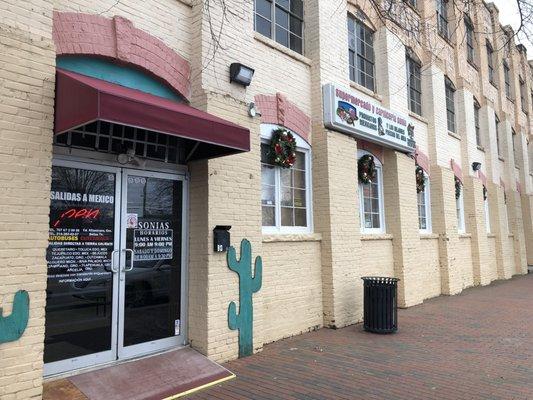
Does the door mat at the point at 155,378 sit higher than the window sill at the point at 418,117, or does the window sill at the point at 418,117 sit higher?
the window sill at the point at 418,117

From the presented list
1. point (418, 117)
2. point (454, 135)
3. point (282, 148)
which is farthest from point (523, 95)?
point (282, 148)

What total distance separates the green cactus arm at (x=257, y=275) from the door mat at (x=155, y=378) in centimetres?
123

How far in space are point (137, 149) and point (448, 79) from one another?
11.9 metres

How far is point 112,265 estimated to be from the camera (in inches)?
212

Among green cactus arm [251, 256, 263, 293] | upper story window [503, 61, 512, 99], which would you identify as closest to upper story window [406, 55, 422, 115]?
green cactus arm [251, 256, 263, 293]

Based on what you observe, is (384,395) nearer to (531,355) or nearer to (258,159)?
(531,355)

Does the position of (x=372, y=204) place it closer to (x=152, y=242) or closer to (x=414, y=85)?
(x=414, y=85)

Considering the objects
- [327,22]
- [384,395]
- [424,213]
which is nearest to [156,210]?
[384,395]

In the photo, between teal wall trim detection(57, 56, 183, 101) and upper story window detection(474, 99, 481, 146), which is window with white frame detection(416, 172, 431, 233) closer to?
upper story window detection(474, 99, 481, 146)

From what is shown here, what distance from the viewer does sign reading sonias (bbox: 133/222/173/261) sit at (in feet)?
18.8

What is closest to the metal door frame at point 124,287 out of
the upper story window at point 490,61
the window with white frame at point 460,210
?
the window with white frame at point 460,210

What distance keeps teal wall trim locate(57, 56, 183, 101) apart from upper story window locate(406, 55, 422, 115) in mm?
8142

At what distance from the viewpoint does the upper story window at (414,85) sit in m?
12.3

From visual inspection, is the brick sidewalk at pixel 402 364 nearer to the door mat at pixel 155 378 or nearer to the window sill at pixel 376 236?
the door mat at pixel 155 378
